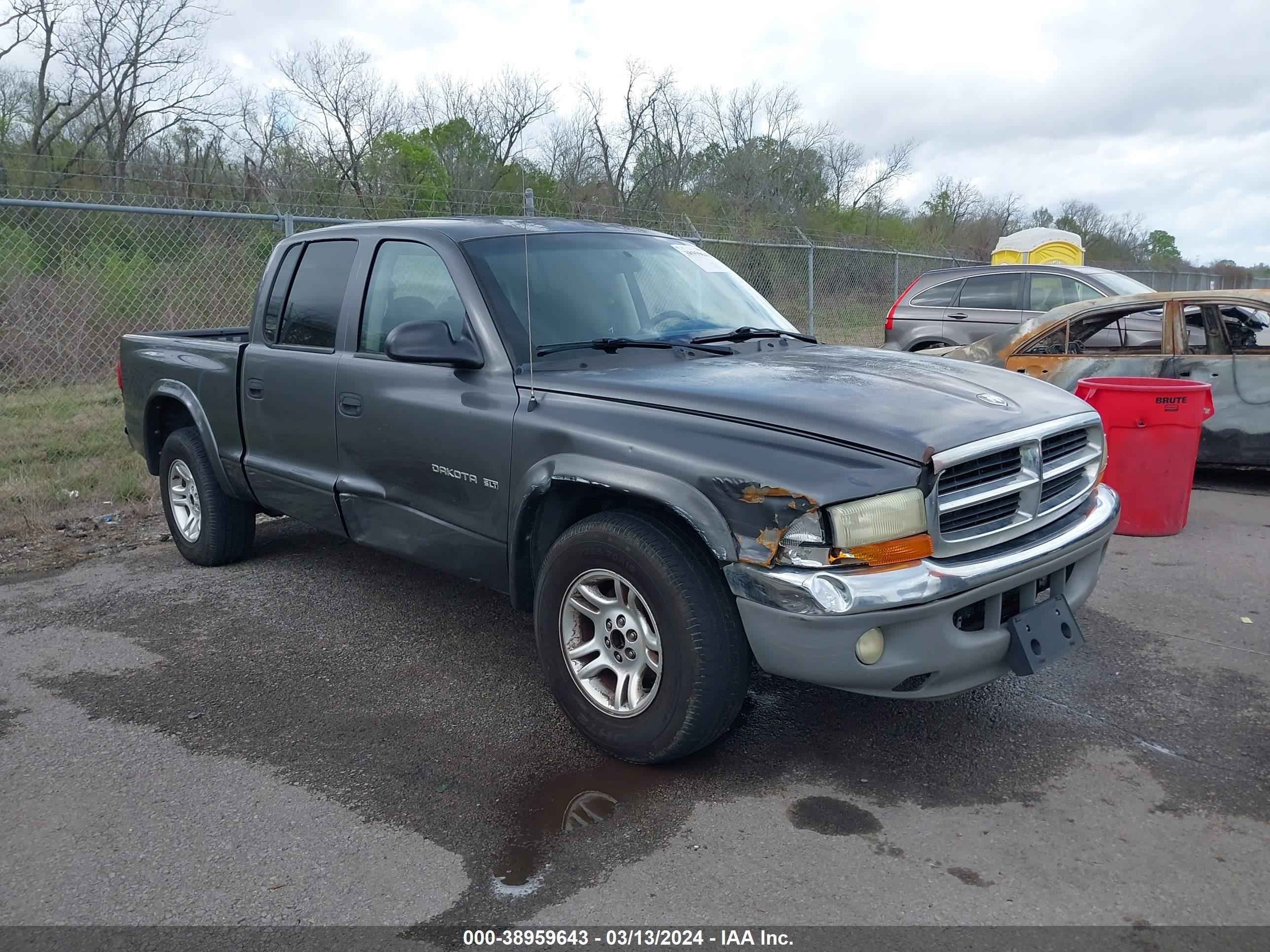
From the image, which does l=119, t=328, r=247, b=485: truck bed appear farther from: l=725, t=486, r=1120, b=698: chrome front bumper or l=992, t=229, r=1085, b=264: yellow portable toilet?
l=992, t=229, r=1085, b=264: yellow portable toilet

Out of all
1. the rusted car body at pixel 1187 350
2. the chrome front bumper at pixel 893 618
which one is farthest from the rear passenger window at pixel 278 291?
the rusted car body at pixel 1187 350

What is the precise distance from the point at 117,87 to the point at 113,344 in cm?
1474

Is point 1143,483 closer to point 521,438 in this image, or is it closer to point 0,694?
point 521,438

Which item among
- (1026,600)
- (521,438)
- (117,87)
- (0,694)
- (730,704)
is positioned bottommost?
(0,694)

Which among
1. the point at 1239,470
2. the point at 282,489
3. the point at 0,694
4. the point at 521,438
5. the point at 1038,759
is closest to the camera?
the point at 1038,759

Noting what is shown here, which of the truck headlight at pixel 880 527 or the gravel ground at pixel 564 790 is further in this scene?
the truck headlight at pixel 880 527

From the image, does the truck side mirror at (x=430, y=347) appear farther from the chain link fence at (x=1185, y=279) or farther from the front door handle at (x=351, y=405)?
the chain link fence at (x=1185, y=279)

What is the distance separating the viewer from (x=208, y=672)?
4359 millimetres

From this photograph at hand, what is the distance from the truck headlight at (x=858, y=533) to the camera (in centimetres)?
289

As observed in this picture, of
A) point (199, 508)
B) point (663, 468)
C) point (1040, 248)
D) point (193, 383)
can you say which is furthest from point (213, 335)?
point (1040, 248)

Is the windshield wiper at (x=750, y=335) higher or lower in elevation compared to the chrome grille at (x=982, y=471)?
higher

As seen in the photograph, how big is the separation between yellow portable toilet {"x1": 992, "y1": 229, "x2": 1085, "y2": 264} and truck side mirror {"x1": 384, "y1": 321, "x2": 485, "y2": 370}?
60.2 feet

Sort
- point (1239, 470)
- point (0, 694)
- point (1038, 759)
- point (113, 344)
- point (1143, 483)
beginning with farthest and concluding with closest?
point (113, 344), point (1239, 470), point (1143, 483), point (0, 694), point (1038, 759)

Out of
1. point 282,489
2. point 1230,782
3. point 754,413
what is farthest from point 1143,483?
point 282,489
